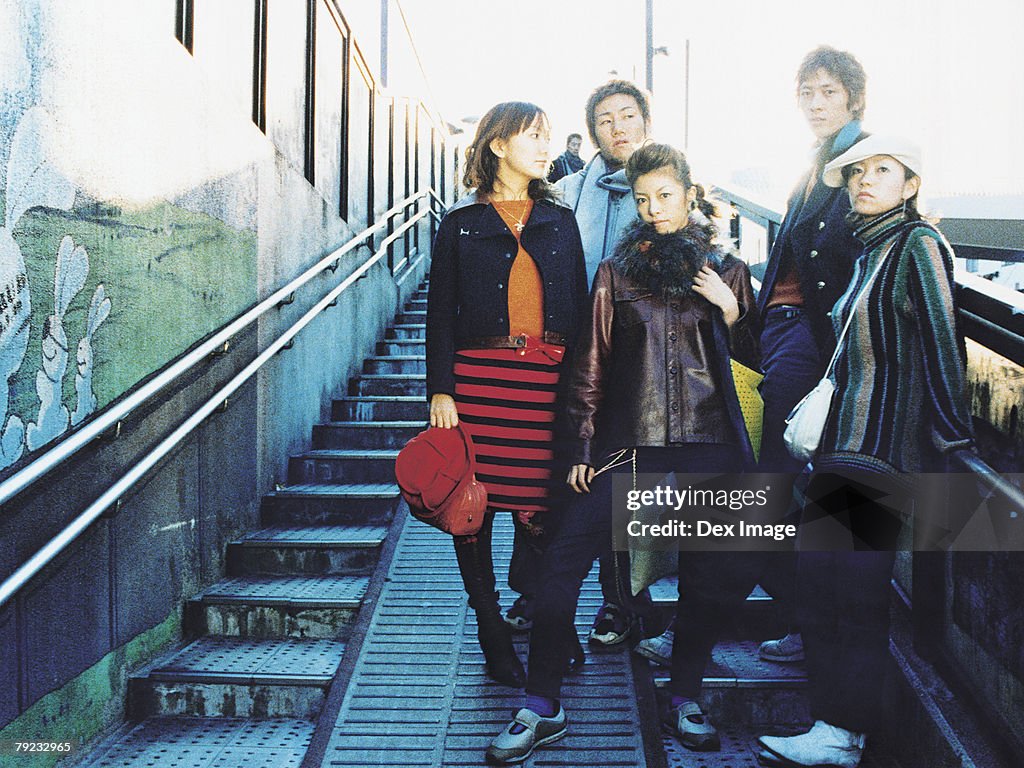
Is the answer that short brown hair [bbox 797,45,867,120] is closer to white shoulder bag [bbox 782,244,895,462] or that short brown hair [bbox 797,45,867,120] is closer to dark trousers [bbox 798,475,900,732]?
white shoulder bag [bbox 782,244,895,462]

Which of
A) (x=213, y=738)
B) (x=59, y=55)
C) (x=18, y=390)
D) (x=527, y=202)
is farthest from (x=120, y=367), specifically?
(x=527, y=202)

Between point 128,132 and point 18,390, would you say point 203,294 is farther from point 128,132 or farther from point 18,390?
point 18,390

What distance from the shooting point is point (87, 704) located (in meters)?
2.58

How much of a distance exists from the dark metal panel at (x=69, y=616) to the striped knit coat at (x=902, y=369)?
1917mm

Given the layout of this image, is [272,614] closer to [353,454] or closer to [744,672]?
[353,454]

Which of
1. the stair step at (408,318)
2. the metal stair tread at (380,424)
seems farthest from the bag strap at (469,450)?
the stair step at (408,318)

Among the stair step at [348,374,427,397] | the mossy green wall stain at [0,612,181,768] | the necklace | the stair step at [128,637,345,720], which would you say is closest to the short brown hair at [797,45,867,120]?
the necklace

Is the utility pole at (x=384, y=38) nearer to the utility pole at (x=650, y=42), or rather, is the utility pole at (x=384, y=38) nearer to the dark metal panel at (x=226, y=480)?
the utility pole at (x=650, y=42)

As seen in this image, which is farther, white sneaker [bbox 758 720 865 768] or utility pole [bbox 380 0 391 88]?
utility pole [bbox 380 0 391 88]

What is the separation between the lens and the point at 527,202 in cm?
286

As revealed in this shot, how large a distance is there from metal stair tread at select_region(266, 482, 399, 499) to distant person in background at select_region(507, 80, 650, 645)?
1.08 meters

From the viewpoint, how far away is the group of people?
2.23 meters

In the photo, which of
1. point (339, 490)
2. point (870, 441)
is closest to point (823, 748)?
point (870, 441)

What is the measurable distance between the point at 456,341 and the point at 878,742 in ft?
5.10
